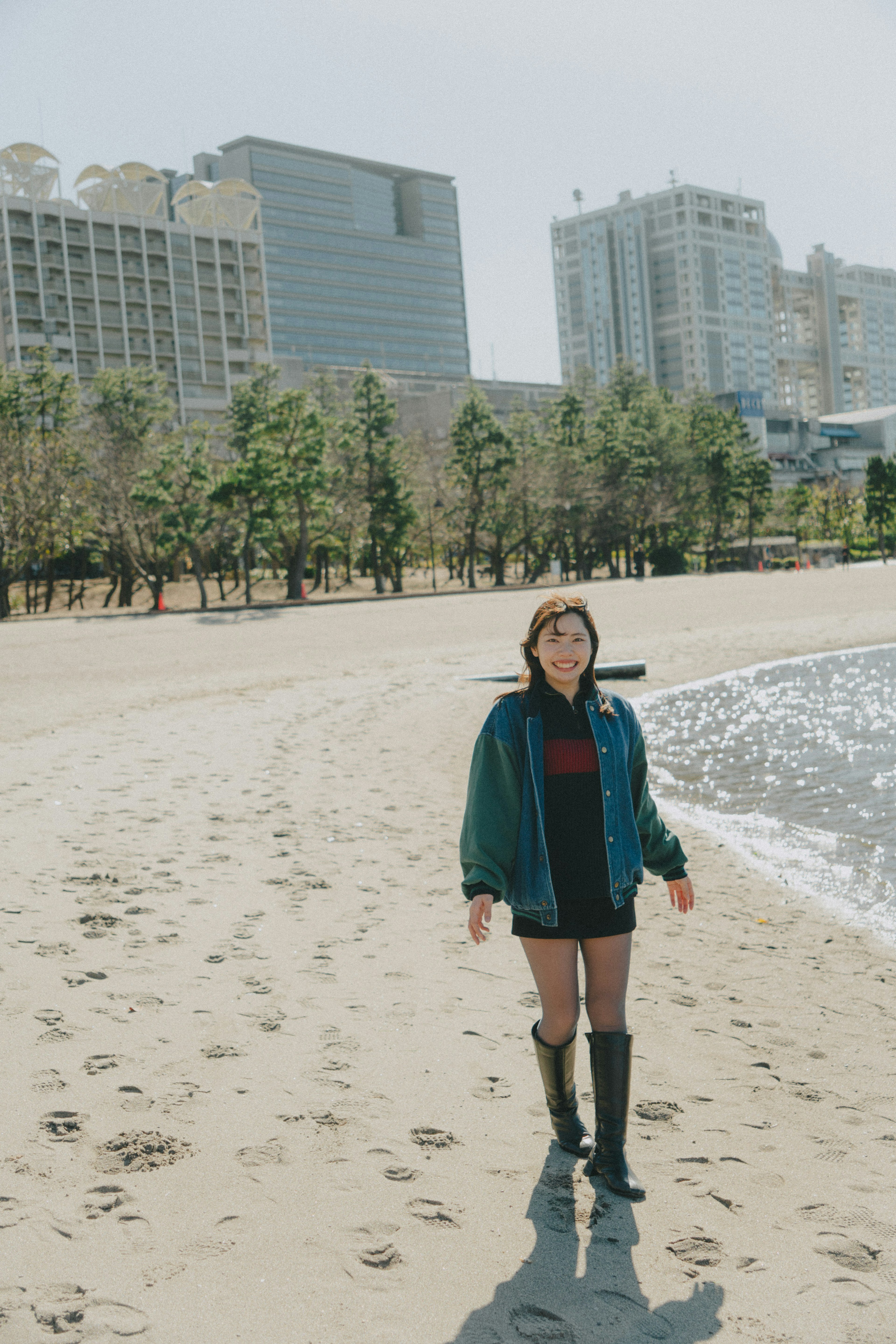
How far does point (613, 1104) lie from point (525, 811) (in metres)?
1.02

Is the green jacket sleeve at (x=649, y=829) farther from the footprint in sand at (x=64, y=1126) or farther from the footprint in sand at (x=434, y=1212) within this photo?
the footprint in sand at (x=64, y=1126)

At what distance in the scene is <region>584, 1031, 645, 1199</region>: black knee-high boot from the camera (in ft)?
11.0

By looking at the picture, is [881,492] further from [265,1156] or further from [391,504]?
[265,1156]

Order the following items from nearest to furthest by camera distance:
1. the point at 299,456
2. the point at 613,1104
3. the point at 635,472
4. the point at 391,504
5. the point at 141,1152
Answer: the point at 613,1104, the point at 141,1152, the point at 299,456, the point at 391,504, the point at 635,472

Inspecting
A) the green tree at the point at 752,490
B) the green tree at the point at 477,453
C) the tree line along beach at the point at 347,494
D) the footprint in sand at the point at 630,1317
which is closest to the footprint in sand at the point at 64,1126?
the footprint in sand at the point at 630,1317

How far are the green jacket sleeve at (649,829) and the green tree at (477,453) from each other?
4624 centimetres

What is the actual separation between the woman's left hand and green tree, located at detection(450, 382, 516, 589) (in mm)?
46193

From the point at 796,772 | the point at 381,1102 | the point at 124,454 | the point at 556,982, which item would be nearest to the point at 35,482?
the point at 124,454

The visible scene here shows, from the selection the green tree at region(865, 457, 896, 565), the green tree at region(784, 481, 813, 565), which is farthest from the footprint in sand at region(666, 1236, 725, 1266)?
the green tree at region(865, 457, 896, 565)

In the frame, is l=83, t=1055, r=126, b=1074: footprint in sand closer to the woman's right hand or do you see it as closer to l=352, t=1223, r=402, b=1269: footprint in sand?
l=352, t=1223, r=402, b=1269: footprint in sand

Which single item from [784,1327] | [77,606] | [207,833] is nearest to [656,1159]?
[784,1327]

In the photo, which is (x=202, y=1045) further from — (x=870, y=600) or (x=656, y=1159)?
(x=870, y=600)

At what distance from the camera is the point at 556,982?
128 inches

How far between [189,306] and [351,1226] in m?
98.0
